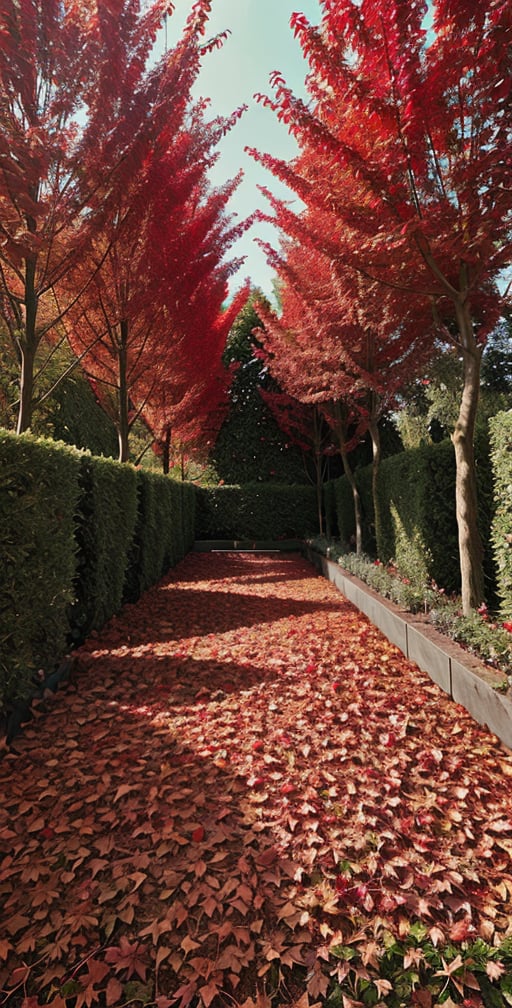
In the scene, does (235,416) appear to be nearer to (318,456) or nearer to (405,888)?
(318,456)

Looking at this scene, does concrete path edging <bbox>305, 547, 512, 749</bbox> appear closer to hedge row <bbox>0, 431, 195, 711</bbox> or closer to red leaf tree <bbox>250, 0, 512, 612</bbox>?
red leaf tree <bbox>250, 0, 512, 612</bbox>

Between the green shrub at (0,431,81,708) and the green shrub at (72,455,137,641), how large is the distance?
0.60m

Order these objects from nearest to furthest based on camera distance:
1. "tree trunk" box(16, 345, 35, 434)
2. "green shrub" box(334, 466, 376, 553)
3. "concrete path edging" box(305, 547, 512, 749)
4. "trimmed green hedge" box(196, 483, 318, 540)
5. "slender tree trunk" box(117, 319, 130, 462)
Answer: "concrete path edging" box(305, 547, 512, 749), "tree trunk" box(16, 345, 35, 434), "slender tree trunk" box(117, 319, 130, 462), "green shrub" box(334, 466, 376, 553), "trimmed green hedge" box(196, 483, 318, 540)

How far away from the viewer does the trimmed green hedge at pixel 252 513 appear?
1449 centimetres

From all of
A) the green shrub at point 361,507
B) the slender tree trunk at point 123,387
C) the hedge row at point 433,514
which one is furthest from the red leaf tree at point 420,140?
the green shrub at point 361,507

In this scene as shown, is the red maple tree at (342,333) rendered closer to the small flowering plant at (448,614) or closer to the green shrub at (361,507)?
the green shrub at (361,507)

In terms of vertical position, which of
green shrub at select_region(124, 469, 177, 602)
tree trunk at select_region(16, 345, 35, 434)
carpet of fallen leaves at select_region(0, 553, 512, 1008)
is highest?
tree trunk at select_region(16, 345, 35, 434)

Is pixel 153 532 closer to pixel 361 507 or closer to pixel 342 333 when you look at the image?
pixel 342 333

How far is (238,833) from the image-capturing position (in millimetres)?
2084

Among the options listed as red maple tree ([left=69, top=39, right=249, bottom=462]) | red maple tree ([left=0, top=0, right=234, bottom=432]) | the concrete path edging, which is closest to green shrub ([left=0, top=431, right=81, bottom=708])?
red maple tree ([left=0, top=0, right=234, bottom=432])

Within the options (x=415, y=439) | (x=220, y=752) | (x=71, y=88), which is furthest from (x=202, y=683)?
(x=415, y=439)

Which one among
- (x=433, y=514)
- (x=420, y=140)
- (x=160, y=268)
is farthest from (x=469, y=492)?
(x=160, y=268)

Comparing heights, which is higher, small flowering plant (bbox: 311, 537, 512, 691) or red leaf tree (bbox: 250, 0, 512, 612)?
red leaf tree (bbox: 250, 0, 512, 612)

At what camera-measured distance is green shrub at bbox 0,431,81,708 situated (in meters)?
2.98
